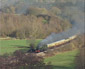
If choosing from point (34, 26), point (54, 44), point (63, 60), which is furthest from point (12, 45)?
point (63, 60)

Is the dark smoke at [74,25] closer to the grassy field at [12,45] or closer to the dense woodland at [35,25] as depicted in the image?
the dense woodland at [35,25]

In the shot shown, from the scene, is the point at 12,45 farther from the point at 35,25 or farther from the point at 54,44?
the point at 54,44

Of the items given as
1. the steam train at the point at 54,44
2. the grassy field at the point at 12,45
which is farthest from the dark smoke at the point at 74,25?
the grassy field at the point at 12,45

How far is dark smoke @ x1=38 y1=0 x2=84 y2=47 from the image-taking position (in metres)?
→ 3.81

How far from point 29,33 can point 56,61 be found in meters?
0.64

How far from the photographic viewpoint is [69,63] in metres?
3.87

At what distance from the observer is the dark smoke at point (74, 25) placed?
12.5 feet

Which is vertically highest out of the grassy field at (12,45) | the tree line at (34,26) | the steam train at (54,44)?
the tree line at (34,26)

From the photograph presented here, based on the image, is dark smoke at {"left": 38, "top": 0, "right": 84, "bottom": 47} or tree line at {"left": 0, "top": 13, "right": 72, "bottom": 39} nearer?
dark smoke at {"left": 38, "top": 0, "right": 84, "bottom": 47}

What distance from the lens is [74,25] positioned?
387cm

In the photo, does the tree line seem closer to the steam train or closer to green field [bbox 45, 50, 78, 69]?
the steam train

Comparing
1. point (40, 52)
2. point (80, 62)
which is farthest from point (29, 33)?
point (80, 62)

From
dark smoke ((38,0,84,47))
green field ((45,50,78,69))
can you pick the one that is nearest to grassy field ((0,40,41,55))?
dark smoke ((38,0,84,47))

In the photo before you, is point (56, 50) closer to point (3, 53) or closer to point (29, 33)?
point (29, 33)
